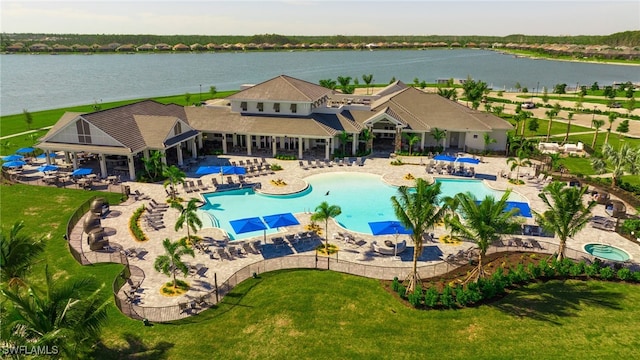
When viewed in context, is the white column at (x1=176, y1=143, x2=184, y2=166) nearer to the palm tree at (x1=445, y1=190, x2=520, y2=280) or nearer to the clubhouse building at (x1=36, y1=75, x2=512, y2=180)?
the clubhouse building at (x1=36, y1=75, x2=512, y2=180)

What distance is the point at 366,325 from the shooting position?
69.6 feet

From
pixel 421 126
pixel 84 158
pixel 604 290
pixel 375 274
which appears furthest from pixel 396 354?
pixel 84 158

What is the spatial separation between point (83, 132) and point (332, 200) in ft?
83.5

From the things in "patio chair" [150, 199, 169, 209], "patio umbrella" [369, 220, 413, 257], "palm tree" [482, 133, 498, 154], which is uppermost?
"palm tree" [482, 133, 498, 154]

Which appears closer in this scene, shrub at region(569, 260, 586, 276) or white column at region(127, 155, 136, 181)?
shrub at region(569, 260, 586, 276)

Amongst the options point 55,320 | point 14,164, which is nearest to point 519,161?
point 55,320

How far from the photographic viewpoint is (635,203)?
36.0 m

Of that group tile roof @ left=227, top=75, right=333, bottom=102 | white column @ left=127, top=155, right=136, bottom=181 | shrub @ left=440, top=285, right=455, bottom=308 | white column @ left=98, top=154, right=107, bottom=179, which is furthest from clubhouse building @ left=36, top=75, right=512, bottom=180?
shrub @ left=440, top=285, right=455, bottom=308

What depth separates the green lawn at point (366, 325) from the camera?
19438 millimetres

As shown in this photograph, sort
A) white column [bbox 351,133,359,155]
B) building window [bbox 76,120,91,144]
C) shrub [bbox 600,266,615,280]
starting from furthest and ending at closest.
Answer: white column [bbox 351,133,359,155] → building window [bbox 76,120,91,144] → shrub [bbox 600,266,615,280]

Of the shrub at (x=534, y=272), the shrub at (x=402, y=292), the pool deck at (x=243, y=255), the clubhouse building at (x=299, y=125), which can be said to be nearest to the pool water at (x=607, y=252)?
the pool deck at (x=243, y=255)

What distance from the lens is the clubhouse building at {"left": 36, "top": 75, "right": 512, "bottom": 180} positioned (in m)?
47.2

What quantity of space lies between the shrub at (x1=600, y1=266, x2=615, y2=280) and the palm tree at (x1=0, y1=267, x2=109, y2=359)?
1049 inches

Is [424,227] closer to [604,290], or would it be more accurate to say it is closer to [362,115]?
[604,290]
